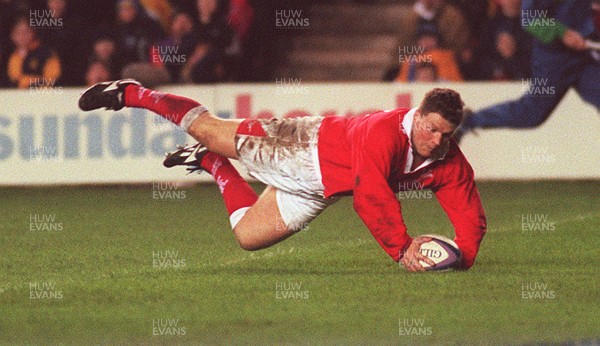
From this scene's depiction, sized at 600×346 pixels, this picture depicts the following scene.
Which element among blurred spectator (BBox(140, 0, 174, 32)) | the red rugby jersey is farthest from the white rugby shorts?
blurred spectator (BBox(140, 0, 174, 32))

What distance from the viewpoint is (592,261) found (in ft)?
35.7

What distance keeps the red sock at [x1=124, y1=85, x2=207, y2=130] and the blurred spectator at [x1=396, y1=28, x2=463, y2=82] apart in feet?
23.4

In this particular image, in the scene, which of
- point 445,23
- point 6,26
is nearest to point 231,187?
point 445,23

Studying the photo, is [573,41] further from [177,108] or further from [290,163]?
[290,163]

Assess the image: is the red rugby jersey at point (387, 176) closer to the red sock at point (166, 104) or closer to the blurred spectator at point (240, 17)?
the red sock at point (166, 104)

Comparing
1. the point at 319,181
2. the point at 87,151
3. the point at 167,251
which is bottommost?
the point at 87,151

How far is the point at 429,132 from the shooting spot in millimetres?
9570

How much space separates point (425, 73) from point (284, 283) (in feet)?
26.7

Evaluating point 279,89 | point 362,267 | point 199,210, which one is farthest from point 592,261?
point 279,89

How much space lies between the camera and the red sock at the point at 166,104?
10695 millimetres

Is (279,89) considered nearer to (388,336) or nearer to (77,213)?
(77,213)

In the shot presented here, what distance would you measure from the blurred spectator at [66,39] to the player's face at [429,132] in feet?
30.5

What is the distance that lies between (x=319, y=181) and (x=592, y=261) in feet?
7.32

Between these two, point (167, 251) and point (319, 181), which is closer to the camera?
point (319, 181)
